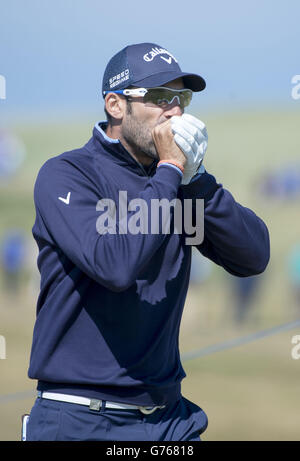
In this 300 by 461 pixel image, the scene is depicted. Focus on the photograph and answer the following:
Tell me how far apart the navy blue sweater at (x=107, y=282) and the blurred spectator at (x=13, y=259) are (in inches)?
333

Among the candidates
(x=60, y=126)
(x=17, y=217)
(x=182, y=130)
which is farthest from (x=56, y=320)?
(x=60, y=126)

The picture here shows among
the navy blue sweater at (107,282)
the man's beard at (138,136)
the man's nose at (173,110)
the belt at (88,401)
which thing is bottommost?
the belt at (88,401)

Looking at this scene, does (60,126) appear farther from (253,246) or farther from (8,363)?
(253,246)

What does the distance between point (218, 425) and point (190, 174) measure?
161 inches

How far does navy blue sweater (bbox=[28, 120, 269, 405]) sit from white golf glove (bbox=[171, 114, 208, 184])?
0.09m

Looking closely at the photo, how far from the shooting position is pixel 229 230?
8.46 ft

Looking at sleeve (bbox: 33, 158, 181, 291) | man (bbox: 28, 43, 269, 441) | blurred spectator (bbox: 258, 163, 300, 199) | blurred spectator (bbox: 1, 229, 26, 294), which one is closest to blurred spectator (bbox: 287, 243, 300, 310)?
blurred spectator (bbox: 258, 163, 300, 199)

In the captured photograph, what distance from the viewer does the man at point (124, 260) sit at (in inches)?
90.5

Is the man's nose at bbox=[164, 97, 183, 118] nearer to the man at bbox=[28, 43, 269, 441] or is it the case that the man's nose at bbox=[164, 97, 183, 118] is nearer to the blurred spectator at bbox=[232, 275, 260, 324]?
the man at bbox=[28, 43, 269, 441]

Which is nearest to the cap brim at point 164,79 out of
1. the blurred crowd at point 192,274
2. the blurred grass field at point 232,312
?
the blurred grass field at point 232,312

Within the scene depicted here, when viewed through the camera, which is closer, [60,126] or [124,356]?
[124,356]

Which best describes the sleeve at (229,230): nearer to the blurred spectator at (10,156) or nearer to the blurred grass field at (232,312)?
the blurred grass field at (232,312)

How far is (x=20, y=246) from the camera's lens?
1105 centimetres

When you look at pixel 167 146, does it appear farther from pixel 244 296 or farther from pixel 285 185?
pixel 285 185
